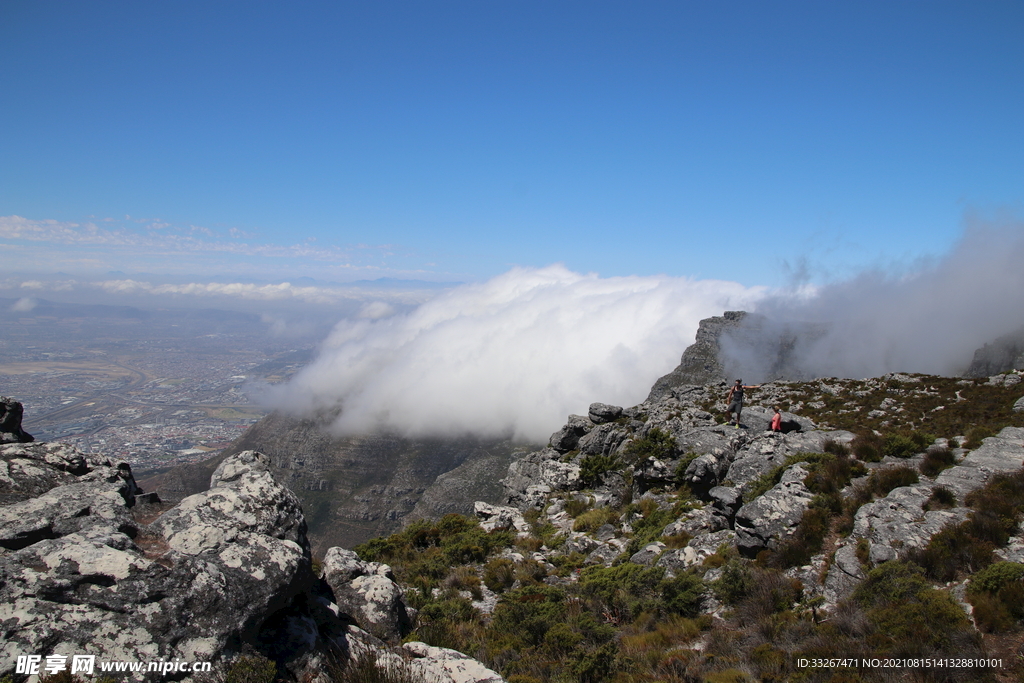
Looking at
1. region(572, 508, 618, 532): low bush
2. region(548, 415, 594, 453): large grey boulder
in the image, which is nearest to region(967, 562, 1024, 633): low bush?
region(572, 508, 618, 532): low bush

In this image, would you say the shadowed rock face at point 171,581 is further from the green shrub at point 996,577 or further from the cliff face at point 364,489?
the cliff face at point 364,489

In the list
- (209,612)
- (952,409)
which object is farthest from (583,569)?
(952,409)

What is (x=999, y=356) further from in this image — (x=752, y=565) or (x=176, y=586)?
(x=176, y=586)

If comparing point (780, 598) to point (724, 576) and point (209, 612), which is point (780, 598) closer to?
point (724, 576)

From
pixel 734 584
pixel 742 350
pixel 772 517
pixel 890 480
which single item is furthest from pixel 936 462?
pixel 742 350

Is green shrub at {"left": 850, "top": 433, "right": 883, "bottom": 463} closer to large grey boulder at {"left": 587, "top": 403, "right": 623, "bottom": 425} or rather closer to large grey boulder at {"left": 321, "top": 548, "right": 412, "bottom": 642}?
large grey boulder at {"left": 321, "top": 548, "right": 412, "bottom": 642}

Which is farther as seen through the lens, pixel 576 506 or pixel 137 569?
pixel 576 506

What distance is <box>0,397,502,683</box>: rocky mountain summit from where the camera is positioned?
6.16 metres

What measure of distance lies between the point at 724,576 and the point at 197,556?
39.1 ft

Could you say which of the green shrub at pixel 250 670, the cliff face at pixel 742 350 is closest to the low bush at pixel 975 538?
the green shrub at pixel 250 670

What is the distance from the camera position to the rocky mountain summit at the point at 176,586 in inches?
243

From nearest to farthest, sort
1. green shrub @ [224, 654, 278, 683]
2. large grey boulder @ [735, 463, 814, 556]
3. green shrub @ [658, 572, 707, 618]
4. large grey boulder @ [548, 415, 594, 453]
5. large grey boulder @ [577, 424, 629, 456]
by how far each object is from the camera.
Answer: green shrub @ [224, 654, 278, 683]
green shrub @ [658, 572, 707, 618]
large grey boulder @ [735, 463, 814, 556]
large grey boulder @ [577, 424, 629, 456]
large grey boulder @ [548, 415, 594, 453]

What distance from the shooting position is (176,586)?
6809 millimetres

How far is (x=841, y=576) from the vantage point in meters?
10.6
